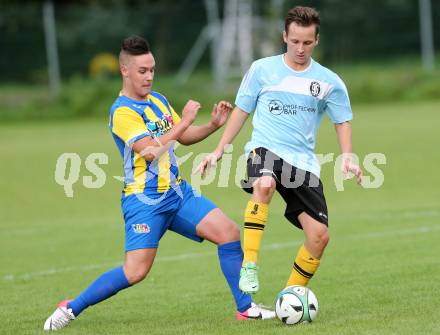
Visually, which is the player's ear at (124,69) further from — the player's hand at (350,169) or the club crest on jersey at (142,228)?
the player's hand at (350,169)

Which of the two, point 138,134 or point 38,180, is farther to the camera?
point 38,180

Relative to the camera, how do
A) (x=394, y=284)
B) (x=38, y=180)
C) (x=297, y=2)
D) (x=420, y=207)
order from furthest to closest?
(x=297, y=2) → (x=38, y=180) → (x=420, y=207) → (x=394, y=284)

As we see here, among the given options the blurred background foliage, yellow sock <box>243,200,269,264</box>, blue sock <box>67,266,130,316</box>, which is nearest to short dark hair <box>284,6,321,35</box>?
yellow sock <box>243,200,269,264</box>

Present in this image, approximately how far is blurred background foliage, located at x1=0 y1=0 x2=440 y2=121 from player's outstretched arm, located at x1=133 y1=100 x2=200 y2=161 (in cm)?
2182

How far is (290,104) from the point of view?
692 cm

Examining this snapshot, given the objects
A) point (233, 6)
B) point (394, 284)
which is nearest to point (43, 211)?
point (394, 284)

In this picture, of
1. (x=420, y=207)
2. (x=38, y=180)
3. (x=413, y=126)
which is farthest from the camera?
(x=413, y=126)

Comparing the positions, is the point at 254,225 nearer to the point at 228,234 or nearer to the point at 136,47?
the point at 228,234

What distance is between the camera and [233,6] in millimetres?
31906

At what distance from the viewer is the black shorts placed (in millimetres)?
6801

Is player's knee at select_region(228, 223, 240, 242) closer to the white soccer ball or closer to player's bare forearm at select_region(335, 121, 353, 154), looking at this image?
the white soccer ball

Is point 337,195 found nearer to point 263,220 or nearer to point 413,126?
point 413,126

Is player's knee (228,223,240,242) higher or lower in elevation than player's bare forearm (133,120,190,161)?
lower

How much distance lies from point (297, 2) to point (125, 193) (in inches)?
1007
